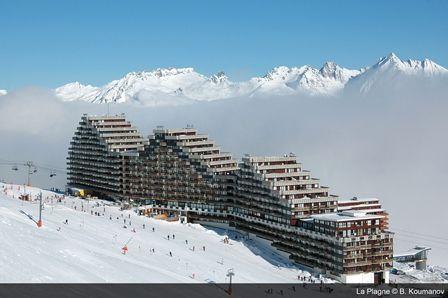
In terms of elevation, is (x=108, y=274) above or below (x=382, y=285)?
above

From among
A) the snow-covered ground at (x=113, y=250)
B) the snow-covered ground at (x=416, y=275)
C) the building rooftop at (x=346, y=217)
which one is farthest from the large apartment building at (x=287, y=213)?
the snow-covered ground at (x=416, y=275)

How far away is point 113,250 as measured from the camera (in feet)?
377

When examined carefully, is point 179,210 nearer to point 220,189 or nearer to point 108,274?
point 220,189

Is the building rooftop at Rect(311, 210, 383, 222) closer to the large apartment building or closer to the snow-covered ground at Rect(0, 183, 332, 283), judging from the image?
the large apartment building

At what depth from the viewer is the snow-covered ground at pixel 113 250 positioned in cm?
9101

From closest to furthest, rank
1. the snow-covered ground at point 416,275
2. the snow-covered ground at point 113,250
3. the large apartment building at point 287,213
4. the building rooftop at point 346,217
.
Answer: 1. the snow-covered ground at point 113,250
2. the large apartment building at point 287,213
3. the building rooftop at point 346,217
4. the snow-covered ground at point 416,275

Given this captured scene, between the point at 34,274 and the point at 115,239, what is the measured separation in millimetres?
43103

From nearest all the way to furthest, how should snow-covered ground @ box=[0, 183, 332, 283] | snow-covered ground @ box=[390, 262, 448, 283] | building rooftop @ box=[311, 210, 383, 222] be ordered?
snow-covered ground @ box=[0, 183, 332, 283] < building rooftop @ box=[311, 210, 383, 222] < snow-covered ground @ box=[390, 262, 448, 283]

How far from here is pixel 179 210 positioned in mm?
192750

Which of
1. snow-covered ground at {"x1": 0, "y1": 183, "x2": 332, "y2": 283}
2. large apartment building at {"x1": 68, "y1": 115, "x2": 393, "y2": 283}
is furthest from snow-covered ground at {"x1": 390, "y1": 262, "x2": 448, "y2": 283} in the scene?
snow-covered ground at {"x1": 0, "y1": 183, "x2": 332, "y2": 283}

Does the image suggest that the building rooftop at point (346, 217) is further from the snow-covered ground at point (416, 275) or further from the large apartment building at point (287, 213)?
the snow-covered ground at point (416, 275)

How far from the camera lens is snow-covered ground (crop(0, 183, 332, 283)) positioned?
299ft

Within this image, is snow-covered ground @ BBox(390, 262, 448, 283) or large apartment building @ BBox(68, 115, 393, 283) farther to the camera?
snow-covered ground @ BBox(390, 262, 448, 283)

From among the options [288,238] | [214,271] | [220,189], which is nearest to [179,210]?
[220,189]
